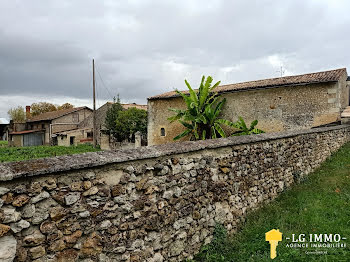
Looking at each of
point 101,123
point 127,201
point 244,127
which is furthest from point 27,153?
point 127,201

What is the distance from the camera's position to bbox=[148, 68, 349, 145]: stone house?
12227mm

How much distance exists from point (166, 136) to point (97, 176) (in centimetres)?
1612

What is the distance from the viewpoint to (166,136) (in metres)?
18.6

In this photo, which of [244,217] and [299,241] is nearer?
[299,241]

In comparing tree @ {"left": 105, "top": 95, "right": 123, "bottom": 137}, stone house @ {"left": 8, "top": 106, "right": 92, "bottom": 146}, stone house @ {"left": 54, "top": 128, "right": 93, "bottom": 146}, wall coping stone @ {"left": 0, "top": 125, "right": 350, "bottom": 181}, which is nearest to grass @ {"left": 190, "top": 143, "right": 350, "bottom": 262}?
wall coping stone @ {"left": 0, "top": 125, "right": 350, "bottom": 181}

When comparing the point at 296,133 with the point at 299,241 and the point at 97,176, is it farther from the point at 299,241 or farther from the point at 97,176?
the point at 97,176

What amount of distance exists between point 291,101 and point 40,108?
4856 centimetres

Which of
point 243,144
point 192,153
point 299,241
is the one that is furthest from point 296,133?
point 192,153

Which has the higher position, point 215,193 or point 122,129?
point 122,129

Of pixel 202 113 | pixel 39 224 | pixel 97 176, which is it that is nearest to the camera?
pixel 39 224

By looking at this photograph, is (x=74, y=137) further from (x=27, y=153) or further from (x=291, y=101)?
(x=291, y=101)

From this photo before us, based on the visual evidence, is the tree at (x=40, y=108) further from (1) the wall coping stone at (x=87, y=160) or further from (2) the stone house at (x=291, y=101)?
(1) the wall coping stone at (x=87, y=160)

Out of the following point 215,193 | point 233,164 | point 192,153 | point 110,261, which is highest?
point 192,153

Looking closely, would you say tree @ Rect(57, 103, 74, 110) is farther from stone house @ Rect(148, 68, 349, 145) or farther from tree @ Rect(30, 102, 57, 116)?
stone house @ Rect(148, 68, 349, 145)
